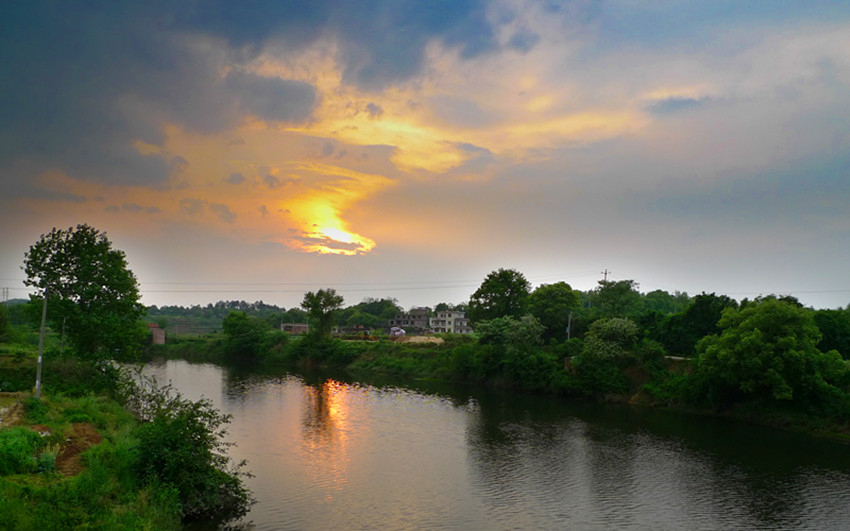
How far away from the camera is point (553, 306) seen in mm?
88312

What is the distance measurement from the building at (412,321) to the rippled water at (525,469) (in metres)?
124

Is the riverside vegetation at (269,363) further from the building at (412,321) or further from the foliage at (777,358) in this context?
the building at (412,321)

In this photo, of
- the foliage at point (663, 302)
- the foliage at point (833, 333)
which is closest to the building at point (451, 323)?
the foliage at point (663, 302)

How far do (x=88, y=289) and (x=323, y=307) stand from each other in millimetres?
68375

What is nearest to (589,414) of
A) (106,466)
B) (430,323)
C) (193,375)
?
(106,466)

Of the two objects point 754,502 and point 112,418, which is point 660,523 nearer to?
point 754,502

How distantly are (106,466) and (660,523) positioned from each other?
977 inches

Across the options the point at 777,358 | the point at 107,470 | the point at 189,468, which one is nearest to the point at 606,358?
the point at 777,358

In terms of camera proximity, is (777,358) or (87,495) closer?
(87,495)

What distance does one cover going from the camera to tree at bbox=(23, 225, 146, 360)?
1617 inches

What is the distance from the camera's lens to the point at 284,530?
2338cm

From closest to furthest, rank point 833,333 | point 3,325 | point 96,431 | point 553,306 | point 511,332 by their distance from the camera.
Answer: point 96,431 → point 833,333 → point 3,325 → point 511,332 → point 553,306

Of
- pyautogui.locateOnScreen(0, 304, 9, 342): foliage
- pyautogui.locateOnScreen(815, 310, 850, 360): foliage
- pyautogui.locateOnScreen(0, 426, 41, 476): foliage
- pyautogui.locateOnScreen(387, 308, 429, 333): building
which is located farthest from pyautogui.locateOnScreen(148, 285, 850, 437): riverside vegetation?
pyautogui.locateOnScreen(387, 308, 429, 333): building

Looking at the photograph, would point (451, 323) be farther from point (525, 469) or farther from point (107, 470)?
point (107, 470)
